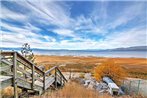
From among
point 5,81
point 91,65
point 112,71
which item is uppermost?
point 5,81

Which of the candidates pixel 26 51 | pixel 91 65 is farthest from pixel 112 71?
pixel 91 65

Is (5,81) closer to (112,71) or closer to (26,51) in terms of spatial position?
(26,51)

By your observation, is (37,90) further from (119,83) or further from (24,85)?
(119,83)

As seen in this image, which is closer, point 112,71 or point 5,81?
point 5,81

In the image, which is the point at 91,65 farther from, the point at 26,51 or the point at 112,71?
the point at 26,51

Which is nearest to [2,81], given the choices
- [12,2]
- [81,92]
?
[81,92]

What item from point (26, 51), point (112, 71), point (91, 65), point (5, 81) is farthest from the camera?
point (91, 65)

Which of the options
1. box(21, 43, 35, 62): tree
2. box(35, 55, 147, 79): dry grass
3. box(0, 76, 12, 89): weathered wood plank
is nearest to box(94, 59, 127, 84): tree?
box(35, 55, 147, 79): dry grass

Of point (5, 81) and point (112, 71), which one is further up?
point (5, 81)

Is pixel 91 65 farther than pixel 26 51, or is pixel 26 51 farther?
pixel 91 65

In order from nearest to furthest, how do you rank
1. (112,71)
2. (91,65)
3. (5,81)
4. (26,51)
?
(5,81), (26,51), (112,71), (91,65)

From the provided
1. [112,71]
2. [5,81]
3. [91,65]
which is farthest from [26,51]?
[91,65]

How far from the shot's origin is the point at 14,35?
42.1ft

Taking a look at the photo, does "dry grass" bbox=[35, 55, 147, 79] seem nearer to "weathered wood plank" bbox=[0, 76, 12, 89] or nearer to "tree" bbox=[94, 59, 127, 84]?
"tree" bbox=[94, 59, 127, 84]
